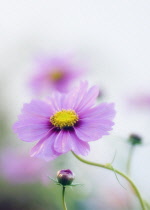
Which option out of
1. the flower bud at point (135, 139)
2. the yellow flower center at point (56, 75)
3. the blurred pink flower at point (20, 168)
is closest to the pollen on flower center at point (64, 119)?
the flower bud at point (135, 139)

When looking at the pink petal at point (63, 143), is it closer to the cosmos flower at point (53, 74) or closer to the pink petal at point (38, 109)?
the pink petal at point (38, 109)

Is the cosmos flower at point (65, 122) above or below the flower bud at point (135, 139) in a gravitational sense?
above

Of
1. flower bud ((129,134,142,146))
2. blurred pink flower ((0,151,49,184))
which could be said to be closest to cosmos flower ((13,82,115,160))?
flower bud ((129,134,142,146))

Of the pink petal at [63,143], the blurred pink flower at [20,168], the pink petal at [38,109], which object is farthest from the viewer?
the blurred pink flower at [20,168]

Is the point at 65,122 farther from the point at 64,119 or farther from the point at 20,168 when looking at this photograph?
the point at 20,168

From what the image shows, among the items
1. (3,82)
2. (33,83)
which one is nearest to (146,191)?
(33,83)

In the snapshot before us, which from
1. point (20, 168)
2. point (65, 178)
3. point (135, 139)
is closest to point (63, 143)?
point (65, 178)

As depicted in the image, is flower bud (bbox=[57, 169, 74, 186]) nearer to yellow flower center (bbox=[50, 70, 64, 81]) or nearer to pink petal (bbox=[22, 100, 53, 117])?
pink petal (bbox=[22, 100, 53, 117])

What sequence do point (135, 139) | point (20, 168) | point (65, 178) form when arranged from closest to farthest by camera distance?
point (65, 178) → point (135, 139) → point (20, 168)

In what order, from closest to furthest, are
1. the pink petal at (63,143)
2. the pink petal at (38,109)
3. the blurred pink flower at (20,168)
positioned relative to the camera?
the pink petal at (63,143), the pink petal at (38,109), the blurred pink flower at (20,168)
